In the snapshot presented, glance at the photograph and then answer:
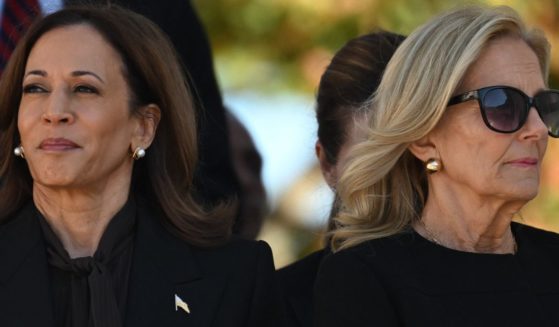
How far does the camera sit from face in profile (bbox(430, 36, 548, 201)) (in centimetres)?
516

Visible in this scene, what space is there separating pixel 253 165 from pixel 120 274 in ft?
9.89

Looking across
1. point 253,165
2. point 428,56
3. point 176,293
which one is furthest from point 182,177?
point 253,165

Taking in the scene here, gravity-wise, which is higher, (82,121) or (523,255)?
(82,121)

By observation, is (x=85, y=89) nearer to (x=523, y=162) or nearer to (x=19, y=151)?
(x=19, y=151)

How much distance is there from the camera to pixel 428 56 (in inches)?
205

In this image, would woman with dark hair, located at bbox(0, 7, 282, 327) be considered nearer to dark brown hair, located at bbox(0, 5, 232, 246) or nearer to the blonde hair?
dark brown hair, located at bbox(0, 5, 232, 246)

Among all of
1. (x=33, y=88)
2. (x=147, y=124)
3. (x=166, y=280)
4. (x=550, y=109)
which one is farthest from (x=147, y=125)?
(x=550, y=109)

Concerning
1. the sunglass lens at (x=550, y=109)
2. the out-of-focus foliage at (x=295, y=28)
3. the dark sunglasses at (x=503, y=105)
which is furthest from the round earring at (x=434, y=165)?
the out-of-focus foliage at (x=295, y=28)

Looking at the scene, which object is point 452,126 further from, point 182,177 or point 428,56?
point 182,177

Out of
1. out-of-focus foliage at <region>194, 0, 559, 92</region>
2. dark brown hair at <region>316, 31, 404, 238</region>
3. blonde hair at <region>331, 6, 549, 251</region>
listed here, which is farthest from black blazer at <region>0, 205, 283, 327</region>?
out-of-focus foliage at <region>194, 0, 559, 92</region>

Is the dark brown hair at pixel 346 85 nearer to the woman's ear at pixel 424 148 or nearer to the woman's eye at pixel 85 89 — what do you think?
the woman's ear at pixel 424 148

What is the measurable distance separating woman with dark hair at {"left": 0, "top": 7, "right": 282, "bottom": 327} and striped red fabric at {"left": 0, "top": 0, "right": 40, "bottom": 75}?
0.40 metres

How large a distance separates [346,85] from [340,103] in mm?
67

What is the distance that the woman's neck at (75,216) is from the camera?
5457 millimetres
